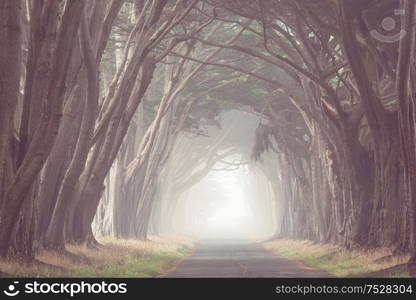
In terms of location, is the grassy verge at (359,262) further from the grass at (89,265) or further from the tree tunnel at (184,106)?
the grass at (89,265)

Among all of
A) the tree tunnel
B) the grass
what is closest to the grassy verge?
the tree tunnel

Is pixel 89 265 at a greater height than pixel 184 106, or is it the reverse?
pixel 184 106

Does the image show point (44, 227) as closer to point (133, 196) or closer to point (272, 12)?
point (272, 12)

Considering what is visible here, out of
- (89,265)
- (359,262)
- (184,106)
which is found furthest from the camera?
(184,106)

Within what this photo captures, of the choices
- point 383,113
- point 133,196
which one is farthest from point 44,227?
point 133,196

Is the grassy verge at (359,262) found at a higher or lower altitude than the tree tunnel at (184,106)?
lower

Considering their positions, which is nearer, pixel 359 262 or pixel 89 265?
pixel 89 265

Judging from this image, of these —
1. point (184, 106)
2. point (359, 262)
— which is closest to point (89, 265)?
point (359, 262)

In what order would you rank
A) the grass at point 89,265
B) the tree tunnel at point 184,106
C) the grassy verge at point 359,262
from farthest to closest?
the grassy verge at point 359,262
the tree tunnel at point 184,106
the grass at point 89,265

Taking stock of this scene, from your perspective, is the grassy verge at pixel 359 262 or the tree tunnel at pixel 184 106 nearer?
the tree tunnel at pixel 184 106

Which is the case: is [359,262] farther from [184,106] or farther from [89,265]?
[184,106]

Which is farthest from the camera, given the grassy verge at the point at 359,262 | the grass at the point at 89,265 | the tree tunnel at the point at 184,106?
the grassy verge at the point at 359,262

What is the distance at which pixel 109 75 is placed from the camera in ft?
93.6

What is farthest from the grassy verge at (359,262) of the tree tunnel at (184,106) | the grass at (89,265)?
the grass at (89,265)
